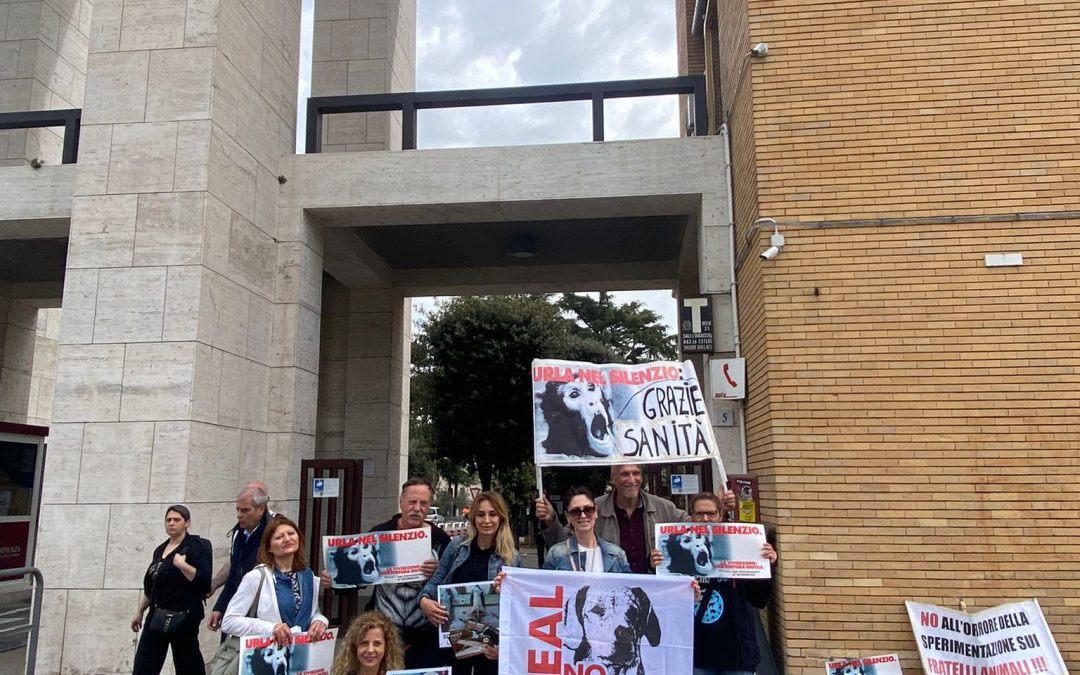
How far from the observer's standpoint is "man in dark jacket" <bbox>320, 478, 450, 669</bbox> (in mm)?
4527

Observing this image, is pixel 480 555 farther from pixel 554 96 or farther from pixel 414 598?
pixel 554 96

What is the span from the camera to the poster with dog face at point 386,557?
184 inches

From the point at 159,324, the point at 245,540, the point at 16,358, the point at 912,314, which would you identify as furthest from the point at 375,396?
the point at 912,314

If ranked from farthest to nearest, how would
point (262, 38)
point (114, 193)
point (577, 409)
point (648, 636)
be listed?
point (262, 38)
point (114, 193)
point (577, 409)
point (648, 636)

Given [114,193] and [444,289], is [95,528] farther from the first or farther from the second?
[444,289]

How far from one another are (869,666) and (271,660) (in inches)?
176

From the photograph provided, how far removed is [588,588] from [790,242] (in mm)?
4043

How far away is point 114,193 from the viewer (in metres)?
7.80

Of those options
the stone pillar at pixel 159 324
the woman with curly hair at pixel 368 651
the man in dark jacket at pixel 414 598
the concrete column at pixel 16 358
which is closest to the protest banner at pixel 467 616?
the man in dark jacket at pixel 414 598

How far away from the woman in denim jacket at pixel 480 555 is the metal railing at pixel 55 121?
773cm

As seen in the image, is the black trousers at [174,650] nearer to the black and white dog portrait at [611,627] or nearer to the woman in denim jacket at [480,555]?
the woman in denim jacket at [480,555]

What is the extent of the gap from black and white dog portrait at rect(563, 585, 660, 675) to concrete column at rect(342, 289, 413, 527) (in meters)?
8.85

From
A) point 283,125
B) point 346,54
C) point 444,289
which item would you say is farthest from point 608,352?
point 283,125

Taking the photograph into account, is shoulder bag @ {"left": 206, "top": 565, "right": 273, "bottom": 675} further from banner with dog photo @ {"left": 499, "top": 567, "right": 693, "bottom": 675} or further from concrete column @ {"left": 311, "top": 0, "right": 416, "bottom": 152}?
concrete column @ {"left": 311, "top": 0, "right": 416, "bottom": 152}
